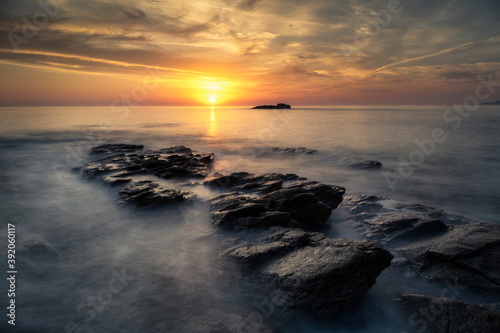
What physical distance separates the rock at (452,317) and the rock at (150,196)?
34.4ft

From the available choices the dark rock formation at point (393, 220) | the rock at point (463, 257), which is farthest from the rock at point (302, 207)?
the rock at point (463, 257)

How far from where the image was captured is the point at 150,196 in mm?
12867

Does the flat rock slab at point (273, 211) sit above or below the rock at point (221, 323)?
above

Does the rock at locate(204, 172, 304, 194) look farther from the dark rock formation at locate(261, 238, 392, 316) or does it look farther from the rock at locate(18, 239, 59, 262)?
the rock at locate(18, 239, 59, 262)

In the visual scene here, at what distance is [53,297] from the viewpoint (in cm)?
694

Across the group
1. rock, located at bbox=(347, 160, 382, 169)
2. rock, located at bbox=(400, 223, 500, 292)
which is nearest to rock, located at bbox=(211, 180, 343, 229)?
rock, located at bbox=(400, 223, 500, 292)

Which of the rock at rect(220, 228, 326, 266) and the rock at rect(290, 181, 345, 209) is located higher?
the rock at rect(290, 181, 345, 209)

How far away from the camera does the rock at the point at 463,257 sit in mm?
6953

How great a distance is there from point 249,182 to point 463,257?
9909 millimetres

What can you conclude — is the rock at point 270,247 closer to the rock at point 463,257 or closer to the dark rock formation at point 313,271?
the dark rock formation at point 313,271

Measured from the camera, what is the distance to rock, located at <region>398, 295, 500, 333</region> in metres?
5.27

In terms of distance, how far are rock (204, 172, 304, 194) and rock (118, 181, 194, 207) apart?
2098 mm

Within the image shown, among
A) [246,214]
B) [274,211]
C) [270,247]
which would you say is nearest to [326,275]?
[270,247]

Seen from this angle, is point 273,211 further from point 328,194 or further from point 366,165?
point 366,165
